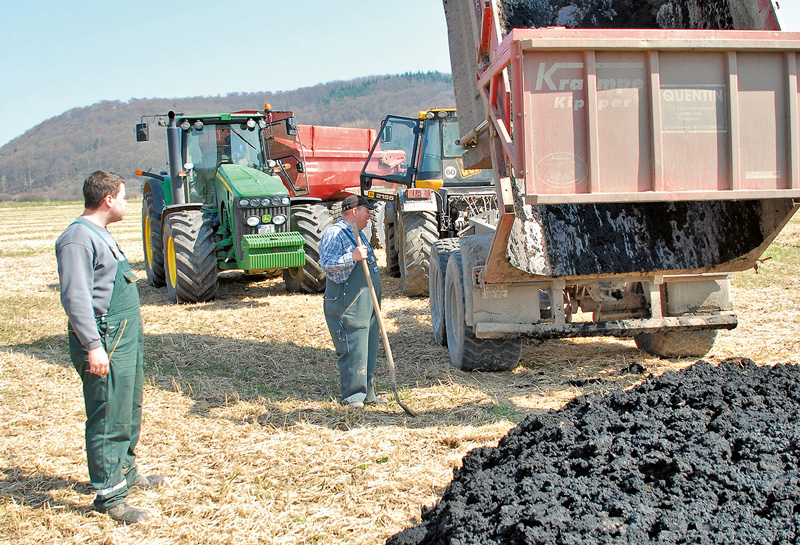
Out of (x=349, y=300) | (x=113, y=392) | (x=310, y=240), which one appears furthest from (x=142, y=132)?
(x=113, y=392)

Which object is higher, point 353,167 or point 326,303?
point 353,167

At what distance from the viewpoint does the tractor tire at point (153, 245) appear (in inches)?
428

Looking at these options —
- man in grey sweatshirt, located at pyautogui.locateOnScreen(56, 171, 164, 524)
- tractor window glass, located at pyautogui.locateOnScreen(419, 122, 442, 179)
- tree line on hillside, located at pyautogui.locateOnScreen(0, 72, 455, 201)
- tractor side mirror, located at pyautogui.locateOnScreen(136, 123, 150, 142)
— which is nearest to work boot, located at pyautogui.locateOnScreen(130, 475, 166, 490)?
man in grey sweatshirt, located at pyautogui.locateOnScreen(56, 171, 164, 524)

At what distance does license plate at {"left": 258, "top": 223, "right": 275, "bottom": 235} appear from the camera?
368 inches

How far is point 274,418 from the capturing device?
5.11m

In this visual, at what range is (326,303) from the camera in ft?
17.4

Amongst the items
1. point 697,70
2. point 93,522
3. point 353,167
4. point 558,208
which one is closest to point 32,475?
point 93,522

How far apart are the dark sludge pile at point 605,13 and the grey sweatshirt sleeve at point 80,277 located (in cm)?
382

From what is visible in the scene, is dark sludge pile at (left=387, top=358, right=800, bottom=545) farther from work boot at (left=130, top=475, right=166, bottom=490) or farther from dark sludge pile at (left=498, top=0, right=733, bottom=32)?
dark sludge pile at (left=498, top=0, right=733, bottom=32)

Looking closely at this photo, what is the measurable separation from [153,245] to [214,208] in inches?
50.9

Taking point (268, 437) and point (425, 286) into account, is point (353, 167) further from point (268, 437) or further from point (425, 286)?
point (268, 437)

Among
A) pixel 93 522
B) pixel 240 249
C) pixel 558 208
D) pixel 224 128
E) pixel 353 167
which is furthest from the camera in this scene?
pixel 353 167

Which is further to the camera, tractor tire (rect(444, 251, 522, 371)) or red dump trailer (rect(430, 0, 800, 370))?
tractor tire (rect(444, 251, 522, 371))

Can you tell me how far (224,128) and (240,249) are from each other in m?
2.23
